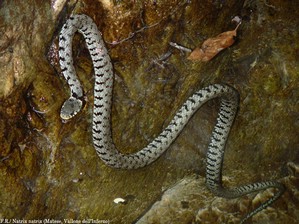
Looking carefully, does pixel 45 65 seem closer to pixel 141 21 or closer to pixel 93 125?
pixel 93 125

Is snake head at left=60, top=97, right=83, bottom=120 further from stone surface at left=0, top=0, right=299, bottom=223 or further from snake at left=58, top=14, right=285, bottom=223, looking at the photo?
stone surface at left=0, top=0, right=299, bottom=223

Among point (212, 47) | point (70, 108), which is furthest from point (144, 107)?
point (212, 47)

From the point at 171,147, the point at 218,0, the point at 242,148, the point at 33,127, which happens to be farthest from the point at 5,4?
the point at 242,148

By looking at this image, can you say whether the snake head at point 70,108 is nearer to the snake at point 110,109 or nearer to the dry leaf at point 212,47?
the snake at point 110,109

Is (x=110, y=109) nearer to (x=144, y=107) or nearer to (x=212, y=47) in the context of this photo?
(x=144, y=107)

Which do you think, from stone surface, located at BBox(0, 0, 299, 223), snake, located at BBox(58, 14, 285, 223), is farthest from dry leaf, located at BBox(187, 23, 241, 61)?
snake, located at BBox(58, 14, 285, 223)

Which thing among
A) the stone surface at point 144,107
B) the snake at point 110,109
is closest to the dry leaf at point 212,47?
the stone surface at point 144,107
